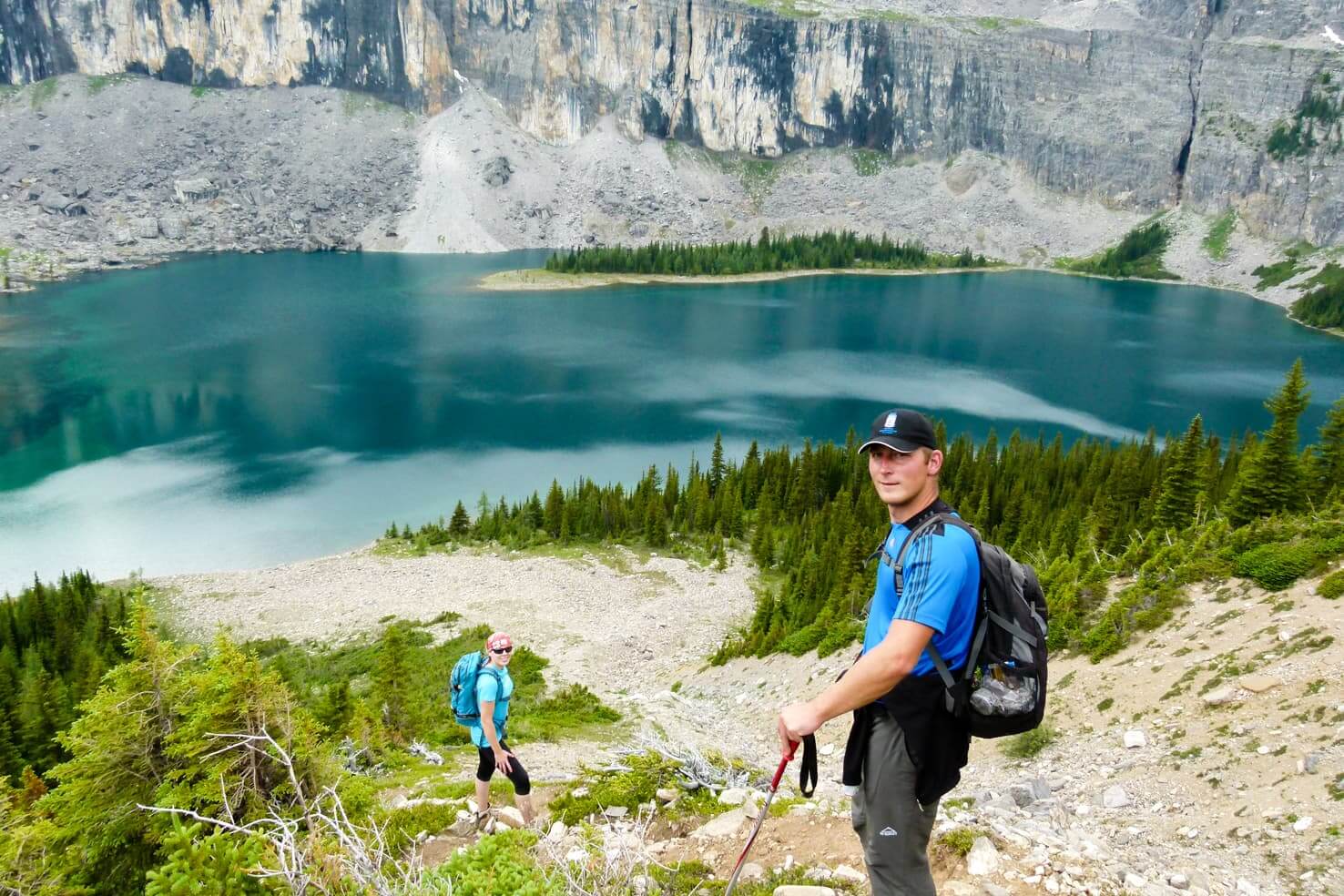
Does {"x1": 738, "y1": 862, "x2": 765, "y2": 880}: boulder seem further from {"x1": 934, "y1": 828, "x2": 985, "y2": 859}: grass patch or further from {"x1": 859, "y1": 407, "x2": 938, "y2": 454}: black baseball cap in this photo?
{"x1": 859, "y1": 407, "x2": 938, "y2": 454}: black baseball cap

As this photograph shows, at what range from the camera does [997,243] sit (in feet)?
541

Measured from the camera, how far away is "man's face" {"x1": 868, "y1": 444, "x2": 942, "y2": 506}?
4449 mm

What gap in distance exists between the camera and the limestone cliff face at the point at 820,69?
164 metres

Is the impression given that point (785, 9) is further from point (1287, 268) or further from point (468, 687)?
point (468, 687)

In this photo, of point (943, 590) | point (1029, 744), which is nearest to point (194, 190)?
point (1029, 744)

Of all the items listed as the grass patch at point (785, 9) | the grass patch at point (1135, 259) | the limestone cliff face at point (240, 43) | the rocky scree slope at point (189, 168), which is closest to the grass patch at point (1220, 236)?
the grass patch at point (1135, 259)

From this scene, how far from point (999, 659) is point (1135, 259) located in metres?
178

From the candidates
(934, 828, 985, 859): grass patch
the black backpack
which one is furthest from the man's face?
(934, 828, 985, 859): grass patch

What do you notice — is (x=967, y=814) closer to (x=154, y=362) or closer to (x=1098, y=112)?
(x=154, y=362)

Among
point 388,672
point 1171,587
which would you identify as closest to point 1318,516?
point 1171,587

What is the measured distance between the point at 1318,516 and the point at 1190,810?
10381 millimetres

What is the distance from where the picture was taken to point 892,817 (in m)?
4.52

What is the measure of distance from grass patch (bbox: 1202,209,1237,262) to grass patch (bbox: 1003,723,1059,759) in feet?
565

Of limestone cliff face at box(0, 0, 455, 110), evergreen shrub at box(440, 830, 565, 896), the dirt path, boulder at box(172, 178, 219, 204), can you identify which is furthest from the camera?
limestone cliff face at box(0, 0, 455, 110)
